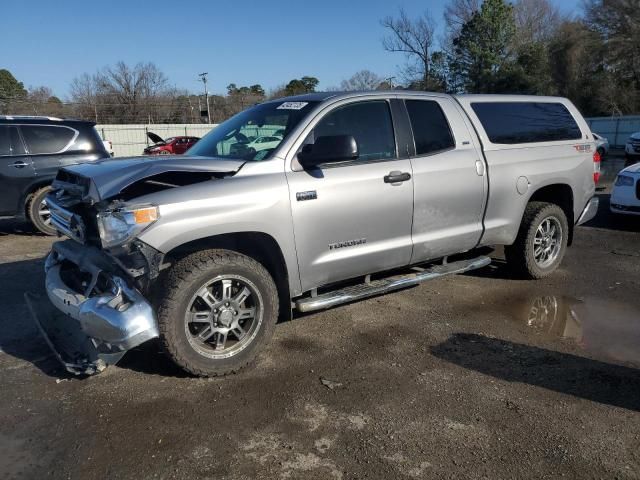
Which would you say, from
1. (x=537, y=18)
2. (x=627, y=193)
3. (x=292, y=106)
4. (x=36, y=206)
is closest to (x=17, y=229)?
(x=36, y=206)

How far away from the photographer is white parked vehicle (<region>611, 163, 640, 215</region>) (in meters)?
8.69

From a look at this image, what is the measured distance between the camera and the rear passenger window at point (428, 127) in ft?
15.6

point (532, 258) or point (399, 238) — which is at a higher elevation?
point (399, 238)

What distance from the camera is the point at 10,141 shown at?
823cm

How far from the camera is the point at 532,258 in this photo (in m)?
5.80

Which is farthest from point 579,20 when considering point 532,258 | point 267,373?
point 267,373

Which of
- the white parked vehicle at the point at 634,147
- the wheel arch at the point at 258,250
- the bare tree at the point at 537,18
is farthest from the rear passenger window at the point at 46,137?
the bare tree at the point at 537,18

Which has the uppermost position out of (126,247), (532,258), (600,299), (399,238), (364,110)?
(364,110)

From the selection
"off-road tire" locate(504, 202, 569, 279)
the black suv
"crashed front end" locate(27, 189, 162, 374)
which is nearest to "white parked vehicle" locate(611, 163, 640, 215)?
"off-road tire" locate(504, 202, 569, 279)

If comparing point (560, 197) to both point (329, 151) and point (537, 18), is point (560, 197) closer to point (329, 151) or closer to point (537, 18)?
point (329, 151)

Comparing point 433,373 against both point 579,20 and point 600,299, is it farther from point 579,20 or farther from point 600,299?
point 579,20

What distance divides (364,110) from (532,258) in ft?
8.75

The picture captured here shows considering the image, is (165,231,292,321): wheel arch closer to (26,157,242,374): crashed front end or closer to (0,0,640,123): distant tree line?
(26,157,242,374): crashed front end

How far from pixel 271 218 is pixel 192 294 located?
30.4 inches
